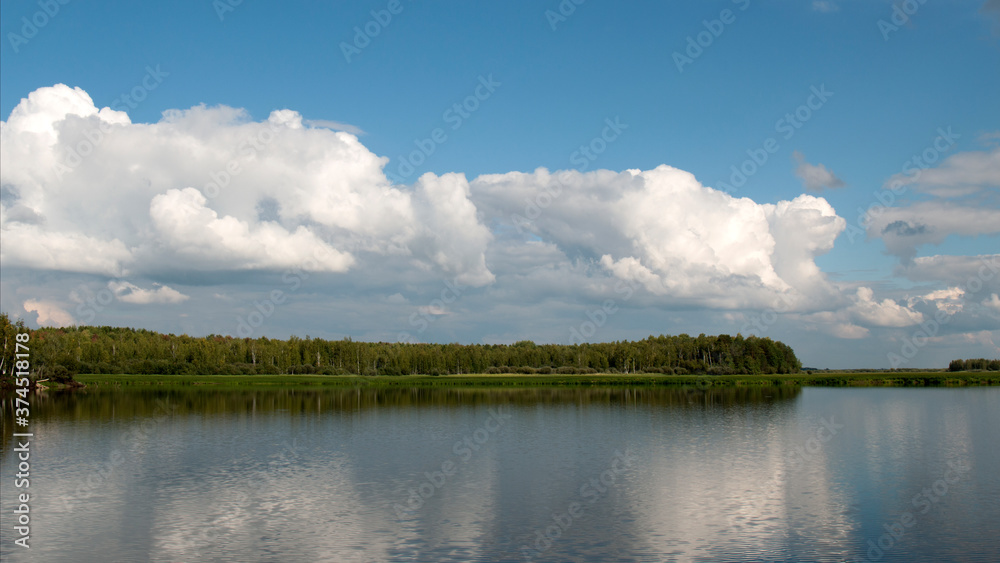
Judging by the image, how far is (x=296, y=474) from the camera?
101 ft

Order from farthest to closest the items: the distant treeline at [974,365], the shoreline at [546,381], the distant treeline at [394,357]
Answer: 1. the distant treeline at [974,365]
2. the distant treeline at [394,357]
3. the shoreline at [546,381]

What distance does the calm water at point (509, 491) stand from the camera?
19.7m

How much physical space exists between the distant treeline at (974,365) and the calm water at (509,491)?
168 metres

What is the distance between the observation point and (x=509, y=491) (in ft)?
88.5

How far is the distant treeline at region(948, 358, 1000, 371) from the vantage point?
7411 inches

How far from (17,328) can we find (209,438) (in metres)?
77.6

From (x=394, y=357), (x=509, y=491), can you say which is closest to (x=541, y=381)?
(x=394, y=357)

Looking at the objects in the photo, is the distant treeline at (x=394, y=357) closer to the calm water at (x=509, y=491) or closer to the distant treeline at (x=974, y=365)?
the distant treeline at (x=974, y=365)

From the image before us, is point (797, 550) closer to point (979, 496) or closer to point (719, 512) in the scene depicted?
point (719, 512)

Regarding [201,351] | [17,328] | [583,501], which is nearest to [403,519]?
[583,501]

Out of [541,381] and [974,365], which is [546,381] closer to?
[541,381]

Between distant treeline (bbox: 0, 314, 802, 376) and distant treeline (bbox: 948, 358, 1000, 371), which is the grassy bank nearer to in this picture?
distant treeline (bbox: 0, 314, 802, 376)

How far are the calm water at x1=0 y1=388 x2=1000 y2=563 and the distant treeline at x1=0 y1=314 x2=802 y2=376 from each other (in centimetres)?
10988

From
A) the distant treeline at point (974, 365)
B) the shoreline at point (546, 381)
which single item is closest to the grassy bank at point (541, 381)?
the shoreline at point (546, 381)
